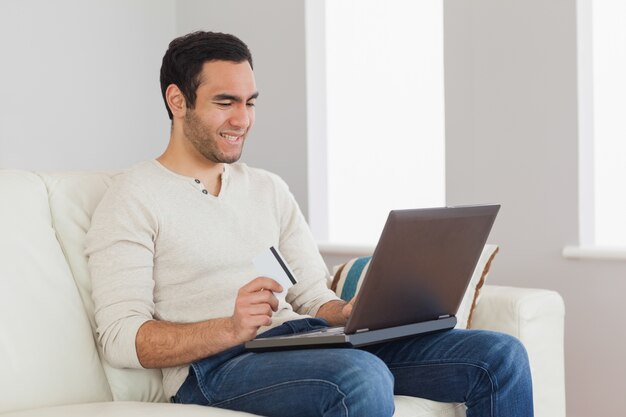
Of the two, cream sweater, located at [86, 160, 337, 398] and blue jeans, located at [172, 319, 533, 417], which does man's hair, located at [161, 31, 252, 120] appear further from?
blue jeans, located at [172, 319, 533, 417]

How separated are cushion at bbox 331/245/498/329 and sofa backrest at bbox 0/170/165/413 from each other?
63 cm

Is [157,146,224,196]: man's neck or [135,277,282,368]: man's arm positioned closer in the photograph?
[135,277,282,368]: man's arm

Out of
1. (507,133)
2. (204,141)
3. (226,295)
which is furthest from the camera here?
(507,133)

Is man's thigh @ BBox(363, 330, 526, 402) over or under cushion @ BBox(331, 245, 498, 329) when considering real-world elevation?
under

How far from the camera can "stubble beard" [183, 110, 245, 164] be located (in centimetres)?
204

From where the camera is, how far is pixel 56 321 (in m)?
1.82

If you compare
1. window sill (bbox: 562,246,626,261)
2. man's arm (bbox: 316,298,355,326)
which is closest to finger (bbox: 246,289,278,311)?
man's arm (bbox: 316,298,355,326)

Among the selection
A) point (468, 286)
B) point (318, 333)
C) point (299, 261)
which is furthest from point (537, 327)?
point (318, 333)

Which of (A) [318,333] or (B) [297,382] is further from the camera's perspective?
(A) [318,333]

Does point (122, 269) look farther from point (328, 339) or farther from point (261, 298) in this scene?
point (328, 339)

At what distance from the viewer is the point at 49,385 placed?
1763 mm

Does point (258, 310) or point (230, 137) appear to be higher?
point (230, 137)

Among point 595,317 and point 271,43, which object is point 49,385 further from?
point 271,43

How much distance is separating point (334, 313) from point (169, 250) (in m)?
0.40
